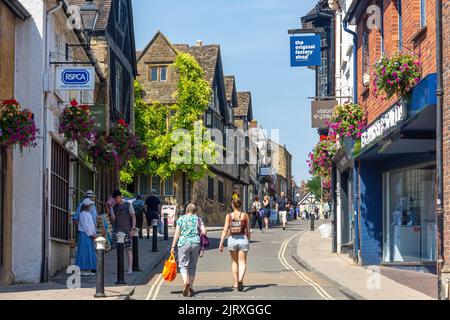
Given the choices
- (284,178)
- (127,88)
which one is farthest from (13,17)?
(284,178)

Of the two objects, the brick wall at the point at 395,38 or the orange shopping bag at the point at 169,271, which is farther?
the orange shopping bag at the point at 169,271

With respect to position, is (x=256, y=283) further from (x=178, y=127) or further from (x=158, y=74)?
(x=158, y=74)

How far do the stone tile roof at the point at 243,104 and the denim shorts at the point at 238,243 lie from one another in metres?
52.0

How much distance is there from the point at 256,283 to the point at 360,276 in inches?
102

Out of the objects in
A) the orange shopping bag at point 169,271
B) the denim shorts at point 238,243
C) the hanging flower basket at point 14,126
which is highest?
the hanging flower basket at point 14,126

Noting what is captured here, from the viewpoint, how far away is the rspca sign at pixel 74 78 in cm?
1725

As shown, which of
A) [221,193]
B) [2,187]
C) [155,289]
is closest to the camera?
[155,289]

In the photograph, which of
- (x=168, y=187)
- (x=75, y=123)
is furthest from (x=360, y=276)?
(x=168, y=187)

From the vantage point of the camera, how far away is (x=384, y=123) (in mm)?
17234

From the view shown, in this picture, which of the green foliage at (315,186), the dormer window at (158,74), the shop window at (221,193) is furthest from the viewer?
the green foliage at (315,186)

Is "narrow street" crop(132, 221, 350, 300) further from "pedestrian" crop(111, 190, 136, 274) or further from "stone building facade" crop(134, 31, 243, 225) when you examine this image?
"stone building facade" crop(134, 31, 243, 225)

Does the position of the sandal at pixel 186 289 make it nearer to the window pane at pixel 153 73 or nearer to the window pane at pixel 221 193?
the window pane at pixel 153 73

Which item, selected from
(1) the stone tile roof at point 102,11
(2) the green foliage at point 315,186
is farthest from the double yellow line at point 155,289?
(2) the green foliage at point 315,186

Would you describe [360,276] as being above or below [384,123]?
below
